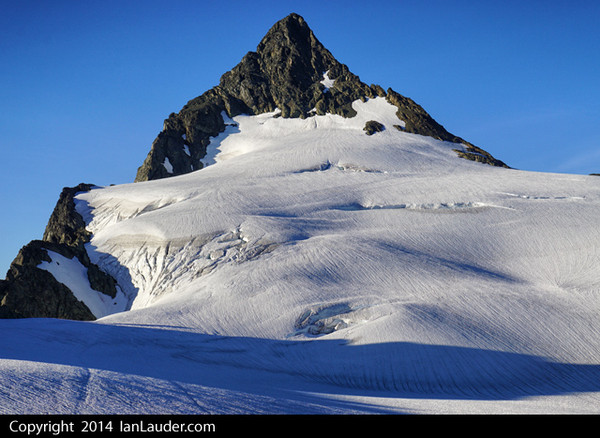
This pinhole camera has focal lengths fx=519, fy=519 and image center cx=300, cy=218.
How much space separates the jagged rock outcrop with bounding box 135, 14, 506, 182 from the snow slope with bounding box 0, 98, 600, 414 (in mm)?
17929

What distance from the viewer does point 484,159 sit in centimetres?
6588

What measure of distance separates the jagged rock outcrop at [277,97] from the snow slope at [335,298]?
17.9 m

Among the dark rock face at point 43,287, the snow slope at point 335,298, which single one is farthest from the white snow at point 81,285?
the snow slope at point 335,298

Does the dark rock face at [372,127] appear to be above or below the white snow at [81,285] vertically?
above

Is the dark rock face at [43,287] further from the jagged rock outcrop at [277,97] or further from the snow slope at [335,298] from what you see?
the jagged rock outcrop at [277,97]

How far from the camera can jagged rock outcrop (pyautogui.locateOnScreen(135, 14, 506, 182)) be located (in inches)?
3046

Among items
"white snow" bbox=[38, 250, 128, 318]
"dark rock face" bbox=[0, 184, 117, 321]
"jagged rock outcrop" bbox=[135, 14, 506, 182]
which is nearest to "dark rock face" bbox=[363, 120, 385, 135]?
"jagged rock outcrop" bbox=[135, 14, 506, 182]

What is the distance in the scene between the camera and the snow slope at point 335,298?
17.3 meters

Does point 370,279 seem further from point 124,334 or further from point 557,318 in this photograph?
point 124,334

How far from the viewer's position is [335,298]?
32.2 m

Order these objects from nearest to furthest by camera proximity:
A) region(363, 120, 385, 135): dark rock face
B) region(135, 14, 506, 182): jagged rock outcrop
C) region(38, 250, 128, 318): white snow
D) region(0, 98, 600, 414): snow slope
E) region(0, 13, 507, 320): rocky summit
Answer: region(0, 98, 600, 414): snow slope
region(38, 250, 128, 318): white snow
region(0, 13, 507, 320): rocky summit
region(363, 120, 385, 135): dark rock face
region(135, 14, 506, 182): jagged rock outcrop

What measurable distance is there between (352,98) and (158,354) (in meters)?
65.0

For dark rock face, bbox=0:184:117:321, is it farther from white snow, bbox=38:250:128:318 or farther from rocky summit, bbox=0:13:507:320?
white snow, bbox=38:250:128:318

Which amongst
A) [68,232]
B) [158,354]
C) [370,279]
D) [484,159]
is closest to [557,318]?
[370,279]
